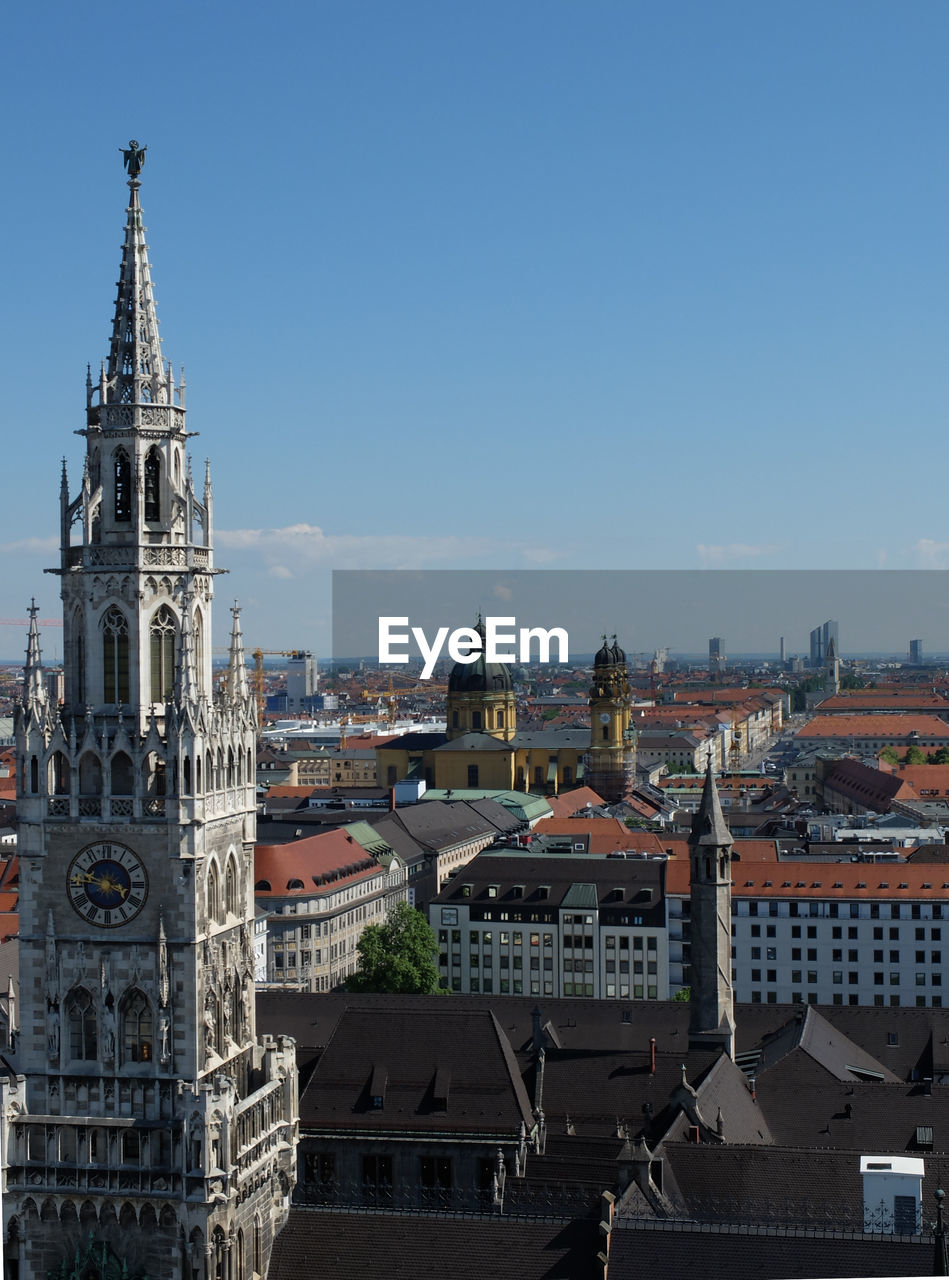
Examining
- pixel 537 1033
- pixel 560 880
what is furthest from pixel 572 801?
pixel 537 1033

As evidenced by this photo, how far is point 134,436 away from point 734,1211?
A: 2754 cm

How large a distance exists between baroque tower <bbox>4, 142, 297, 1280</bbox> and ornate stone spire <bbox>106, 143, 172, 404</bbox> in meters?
0.05

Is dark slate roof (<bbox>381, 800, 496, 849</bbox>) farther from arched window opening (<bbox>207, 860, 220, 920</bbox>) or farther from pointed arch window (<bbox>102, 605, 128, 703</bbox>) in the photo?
pointed arch window (<bbox>102, 605, 128, 703</bbox>)

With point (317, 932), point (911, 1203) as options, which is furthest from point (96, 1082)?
→ point (317, 932)

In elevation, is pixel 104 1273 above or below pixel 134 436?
below

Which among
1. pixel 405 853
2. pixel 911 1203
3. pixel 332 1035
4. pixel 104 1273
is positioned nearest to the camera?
pixel 104 1273

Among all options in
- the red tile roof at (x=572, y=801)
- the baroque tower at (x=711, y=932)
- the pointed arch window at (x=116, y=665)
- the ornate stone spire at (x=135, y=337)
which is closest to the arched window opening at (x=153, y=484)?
the ornate stone spire at (x=135, y=337)

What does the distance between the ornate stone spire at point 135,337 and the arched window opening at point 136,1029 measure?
12.7 meters

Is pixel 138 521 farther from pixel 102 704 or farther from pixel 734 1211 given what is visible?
pixel 734 1211

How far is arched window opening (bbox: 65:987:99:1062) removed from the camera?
37.5 meters

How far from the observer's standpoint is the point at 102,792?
122 ft

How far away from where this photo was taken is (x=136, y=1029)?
37.3m

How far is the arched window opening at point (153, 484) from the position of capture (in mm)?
38094

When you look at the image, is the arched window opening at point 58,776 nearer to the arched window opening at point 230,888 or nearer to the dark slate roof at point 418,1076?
the arched window opening at point 230,888
